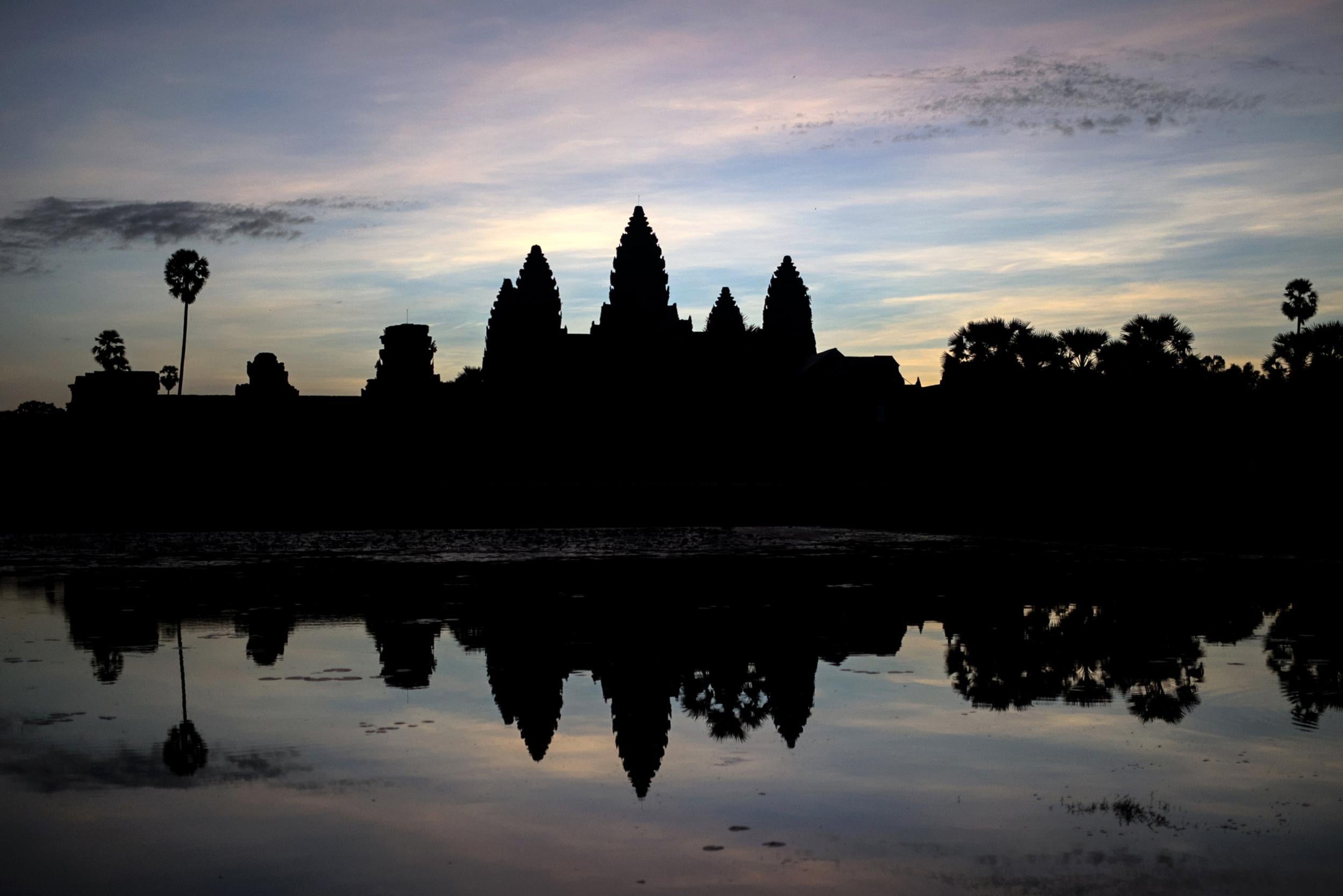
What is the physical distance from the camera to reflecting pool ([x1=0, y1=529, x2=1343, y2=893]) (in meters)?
6.38

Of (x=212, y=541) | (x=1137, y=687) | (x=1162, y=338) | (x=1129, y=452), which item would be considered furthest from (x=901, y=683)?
(x=1162, y=338)

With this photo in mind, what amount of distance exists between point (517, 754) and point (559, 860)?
8.24ft

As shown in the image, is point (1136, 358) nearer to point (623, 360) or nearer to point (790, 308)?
point (623, 360)

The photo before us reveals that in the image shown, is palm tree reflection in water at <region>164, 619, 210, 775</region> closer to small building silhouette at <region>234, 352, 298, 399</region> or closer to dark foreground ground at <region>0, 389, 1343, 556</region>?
dark foreground ground at <region>0, 389, 1343, 556</region>

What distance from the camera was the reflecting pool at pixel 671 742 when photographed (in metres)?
6.38

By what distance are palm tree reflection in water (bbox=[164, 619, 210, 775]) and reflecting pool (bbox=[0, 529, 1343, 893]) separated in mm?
32

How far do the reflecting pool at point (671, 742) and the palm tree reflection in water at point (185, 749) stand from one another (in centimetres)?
3

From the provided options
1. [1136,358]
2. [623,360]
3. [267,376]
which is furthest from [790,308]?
[1136,358]

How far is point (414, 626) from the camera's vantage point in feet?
51.4

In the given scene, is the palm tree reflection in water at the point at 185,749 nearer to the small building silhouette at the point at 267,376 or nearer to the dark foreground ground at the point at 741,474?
the dark foreground ground at the point at 741,474

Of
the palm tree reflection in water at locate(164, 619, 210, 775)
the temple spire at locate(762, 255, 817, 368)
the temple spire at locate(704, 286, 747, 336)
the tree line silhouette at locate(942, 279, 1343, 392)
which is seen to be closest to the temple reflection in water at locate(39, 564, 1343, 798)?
the palm tree reflection in water at locate(164, 619, 210, 775)

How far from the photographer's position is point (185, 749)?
29.5 feet

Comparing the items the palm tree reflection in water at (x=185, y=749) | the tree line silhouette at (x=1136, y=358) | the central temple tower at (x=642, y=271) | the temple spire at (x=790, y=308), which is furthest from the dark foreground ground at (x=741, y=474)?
the temple spire at (x=790, y=308)

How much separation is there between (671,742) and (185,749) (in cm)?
313
